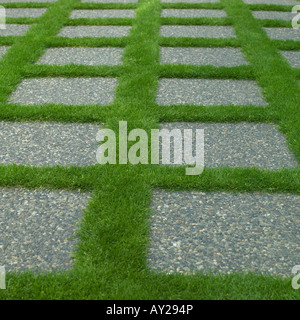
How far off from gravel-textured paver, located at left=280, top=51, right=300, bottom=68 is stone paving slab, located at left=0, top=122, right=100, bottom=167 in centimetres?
259

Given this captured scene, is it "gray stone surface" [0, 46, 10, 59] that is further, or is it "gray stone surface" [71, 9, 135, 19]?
"gray stone surface" [71, 9, 135, 19]

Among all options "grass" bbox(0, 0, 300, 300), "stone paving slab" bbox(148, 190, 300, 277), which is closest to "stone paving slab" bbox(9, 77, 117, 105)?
"grass" bbox(0, 0, 300, 300)

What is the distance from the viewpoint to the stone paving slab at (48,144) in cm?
321

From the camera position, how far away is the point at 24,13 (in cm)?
673

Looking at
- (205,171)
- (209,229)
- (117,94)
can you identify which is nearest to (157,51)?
(117,94)

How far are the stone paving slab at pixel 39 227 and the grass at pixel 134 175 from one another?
0.07m

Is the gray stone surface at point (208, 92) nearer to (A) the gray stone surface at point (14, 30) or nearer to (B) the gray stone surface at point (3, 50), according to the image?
(B) the gray stone surface at point (3, 50)

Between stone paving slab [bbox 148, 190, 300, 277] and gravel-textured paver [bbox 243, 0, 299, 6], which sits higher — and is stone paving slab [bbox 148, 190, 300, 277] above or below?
below

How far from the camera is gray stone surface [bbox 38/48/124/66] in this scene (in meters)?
4.91

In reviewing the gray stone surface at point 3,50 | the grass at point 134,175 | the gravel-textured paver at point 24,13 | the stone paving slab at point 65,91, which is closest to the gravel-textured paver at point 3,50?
the gray stone surface at point 3,50

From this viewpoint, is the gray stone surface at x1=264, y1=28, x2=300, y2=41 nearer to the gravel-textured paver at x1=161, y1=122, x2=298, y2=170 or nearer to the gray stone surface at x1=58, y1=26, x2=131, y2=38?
the gray stone surface at x1=58, y1=26, x2=131, y2=38

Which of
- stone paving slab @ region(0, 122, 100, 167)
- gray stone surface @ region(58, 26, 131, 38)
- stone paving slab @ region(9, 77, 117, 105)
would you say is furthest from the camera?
gray stone surface @ region(58, 26, 131, 38)
